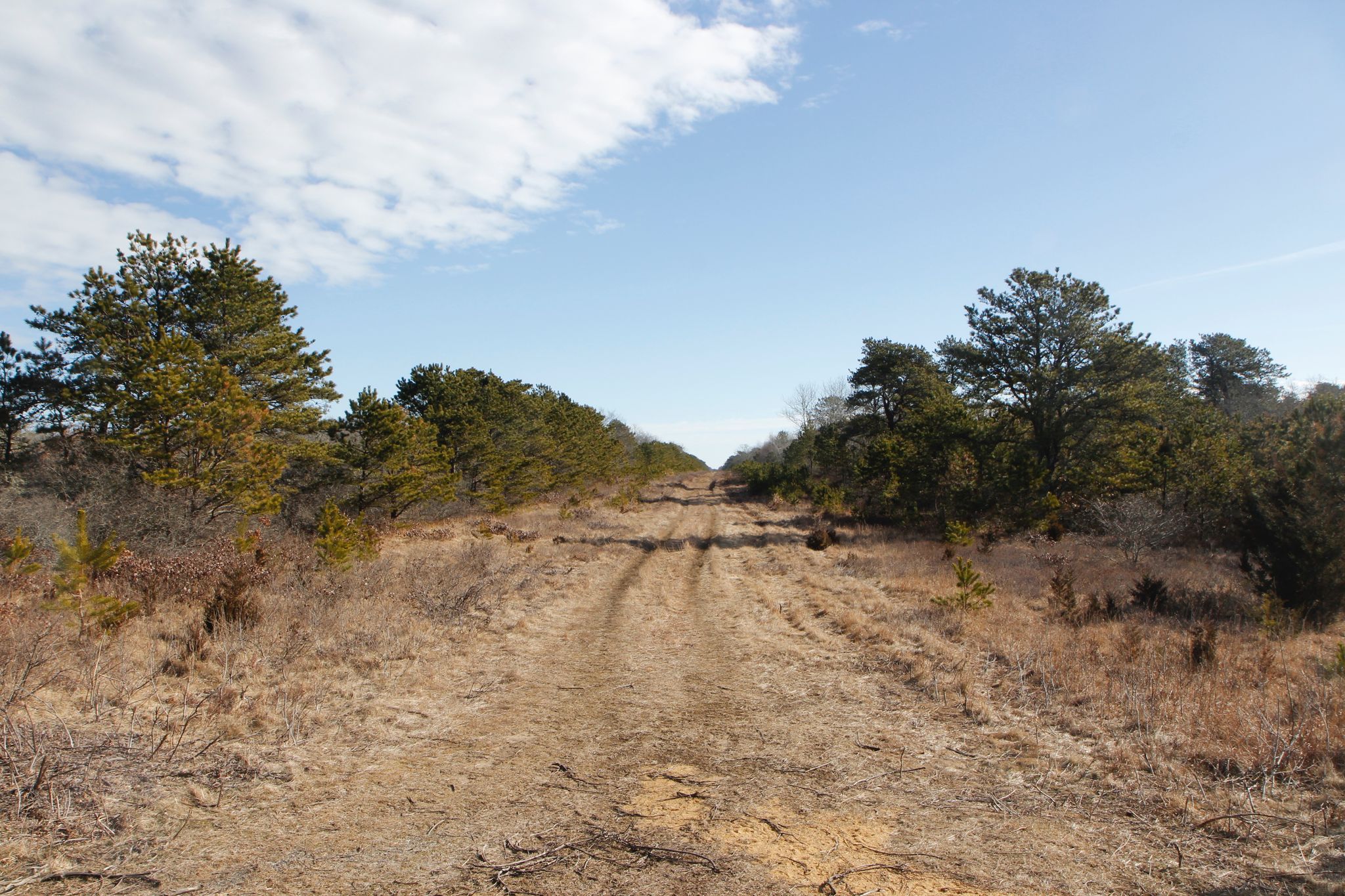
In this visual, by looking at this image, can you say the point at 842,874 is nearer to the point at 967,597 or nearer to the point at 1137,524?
the point at 967,597

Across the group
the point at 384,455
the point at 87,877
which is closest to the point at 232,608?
the point at 87,877

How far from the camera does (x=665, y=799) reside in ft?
17.1

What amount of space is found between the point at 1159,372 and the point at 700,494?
35.0m

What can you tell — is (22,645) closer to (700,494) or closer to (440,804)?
(440,804)

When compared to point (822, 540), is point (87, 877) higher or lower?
lower

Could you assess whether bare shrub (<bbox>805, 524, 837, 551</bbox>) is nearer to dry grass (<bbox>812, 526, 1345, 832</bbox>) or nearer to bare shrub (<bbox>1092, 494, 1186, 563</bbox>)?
dry grass (<bbox>812, 526, 1345, 832</bbox>)

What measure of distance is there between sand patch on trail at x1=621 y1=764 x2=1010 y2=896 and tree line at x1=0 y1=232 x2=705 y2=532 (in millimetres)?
18613

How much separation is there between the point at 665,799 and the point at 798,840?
112cm

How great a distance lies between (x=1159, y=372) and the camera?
26.6 meters

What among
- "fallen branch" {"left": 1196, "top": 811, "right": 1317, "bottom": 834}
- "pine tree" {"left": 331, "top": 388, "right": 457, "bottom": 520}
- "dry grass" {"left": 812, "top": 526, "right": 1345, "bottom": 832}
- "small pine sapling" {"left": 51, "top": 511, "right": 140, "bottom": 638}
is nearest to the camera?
"fallen branch" {"left": 1196, "top": 811, "right": 1317, "bottom": 834}

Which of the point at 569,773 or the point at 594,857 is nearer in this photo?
the point at 594,857

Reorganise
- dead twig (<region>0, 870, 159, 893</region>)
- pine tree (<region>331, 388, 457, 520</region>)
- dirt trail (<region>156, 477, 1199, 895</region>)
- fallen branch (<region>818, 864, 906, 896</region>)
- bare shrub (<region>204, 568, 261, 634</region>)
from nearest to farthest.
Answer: dead twig (<region>0, 870, 159, 893</region>), fallen branch (<region>818, 864, 906, 896</region>), dirt trail (<region>156, 477, 1199, 895</region>), bare shrub (<region>204, 568, 261, 634</region>), pine tree (<region>331, 388, 457, 520</region>)

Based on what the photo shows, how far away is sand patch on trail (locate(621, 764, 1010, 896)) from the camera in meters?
3.97

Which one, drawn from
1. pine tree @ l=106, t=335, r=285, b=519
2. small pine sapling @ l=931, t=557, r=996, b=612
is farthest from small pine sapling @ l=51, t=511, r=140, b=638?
small pine sapling @ l=931, t=557, r=996, b=612
